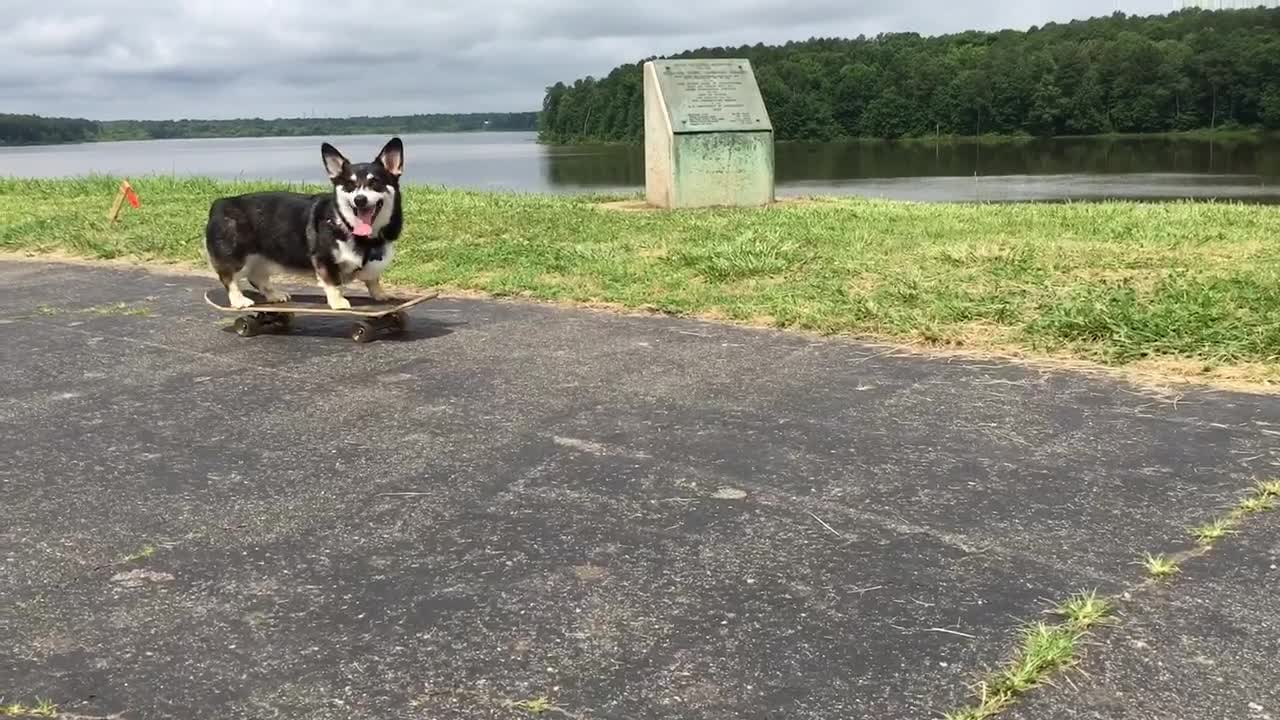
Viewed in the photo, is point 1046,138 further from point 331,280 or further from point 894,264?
point 331,280

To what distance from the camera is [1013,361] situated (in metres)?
5.49

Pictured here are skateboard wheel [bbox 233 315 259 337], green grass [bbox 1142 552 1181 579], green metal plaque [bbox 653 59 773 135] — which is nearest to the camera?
green grass [bbox 1142 552 1181 579]

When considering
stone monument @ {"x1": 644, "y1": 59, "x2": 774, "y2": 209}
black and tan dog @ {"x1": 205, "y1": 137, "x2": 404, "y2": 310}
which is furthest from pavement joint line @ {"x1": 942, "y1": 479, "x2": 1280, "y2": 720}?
stone monument @ {"x1": 644, "y1": 59, "x2": 774, "y2": 209}

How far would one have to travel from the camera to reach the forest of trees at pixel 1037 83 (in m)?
77.6

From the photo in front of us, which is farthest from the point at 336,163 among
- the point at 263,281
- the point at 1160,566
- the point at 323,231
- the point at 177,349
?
the point at 1160,566

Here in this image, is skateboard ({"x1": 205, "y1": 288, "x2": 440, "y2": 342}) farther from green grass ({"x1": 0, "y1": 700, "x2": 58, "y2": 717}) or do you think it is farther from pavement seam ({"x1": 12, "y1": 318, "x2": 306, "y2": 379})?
green grass ({"x1": 0, "y1": 700, "x2": 58, "y2": 717})

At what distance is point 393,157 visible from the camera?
598cm

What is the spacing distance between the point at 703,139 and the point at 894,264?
19.7 ft

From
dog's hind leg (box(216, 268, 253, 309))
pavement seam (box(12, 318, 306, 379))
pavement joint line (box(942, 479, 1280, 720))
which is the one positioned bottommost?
pavement joint line (box(942, 479, 1280, 720))

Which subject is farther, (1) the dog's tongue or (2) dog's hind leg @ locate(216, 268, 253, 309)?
(2) dog's hind leg @ locate(216, 268, 253, 309)

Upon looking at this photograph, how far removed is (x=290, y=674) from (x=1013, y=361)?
4.09 meters

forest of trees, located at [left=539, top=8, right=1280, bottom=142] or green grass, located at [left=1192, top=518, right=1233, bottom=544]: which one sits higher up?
forest of trees, located at [left=539, top=8, right=1280, bottom=142]

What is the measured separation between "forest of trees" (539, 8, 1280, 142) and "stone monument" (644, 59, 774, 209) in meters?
62.8

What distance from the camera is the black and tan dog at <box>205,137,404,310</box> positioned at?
5918 millimetres
